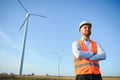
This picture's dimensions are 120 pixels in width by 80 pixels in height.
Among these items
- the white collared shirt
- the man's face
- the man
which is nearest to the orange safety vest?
the man

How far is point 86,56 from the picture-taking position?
14.1 ft

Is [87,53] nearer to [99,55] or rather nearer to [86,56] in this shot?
[86,56]

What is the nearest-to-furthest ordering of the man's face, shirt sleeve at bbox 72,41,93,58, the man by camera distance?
the man
shirt sleeve at bbox 72,41,93,58
the man's face

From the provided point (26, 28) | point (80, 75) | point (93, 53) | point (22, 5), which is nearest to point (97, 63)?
point (93, 53)

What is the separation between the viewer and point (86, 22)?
4695 millimetres

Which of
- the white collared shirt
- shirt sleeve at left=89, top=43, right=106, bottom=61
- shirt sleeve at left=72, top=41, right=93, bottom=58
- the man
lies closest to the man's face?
the man

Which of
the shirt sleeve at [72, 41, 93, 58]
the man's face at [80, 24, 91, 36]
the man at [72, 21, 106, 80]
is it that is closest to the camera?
the man at [72, 21, 106, 80]

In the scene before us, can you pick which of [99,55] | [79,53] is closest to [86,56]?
[79,53]

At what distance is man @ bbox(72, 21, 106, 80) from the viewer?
13.7 ft

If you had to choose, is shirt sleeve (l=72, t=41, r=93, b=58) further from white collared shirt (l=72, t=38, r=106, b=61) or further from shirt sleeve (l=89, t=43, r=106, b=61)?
shirt sleeve (l=89, t=43, r=106, b=61)

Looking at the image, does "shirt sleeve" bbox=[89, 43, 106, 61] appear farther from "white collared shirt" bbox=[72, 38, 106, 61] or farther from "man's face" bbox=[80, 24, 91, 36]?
"man's face" bbox=[80, 24, 91, 36]

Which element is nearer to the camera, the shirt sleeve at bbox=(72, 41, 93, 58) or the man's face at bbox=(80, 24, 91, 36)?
the shirt sleeve at bbox=(72, 41, 93, 58)

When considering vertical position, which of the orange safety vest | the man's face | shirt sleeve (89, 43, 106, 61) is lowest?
the orange safety vest

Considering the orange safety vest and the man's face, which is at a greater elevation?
the man's face
